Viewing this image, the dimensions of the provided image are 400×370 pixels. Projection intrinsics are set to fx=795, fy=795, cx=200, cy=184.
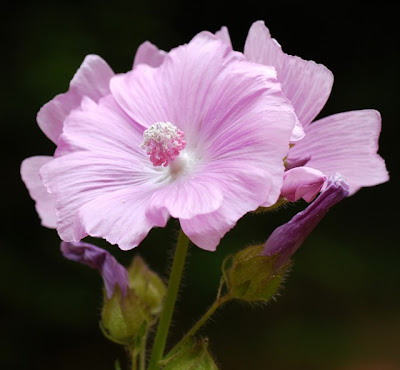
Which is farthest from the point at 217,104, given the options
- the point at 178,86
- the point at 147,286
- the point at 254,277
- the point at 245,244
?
the point at 245,244

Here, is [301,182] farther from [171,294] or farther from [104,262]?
[104,262]

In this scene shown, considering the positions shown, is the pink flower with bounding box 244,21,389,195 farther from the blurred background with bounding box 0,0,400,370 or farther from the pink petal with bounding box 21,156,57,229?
the blurred background with bounding box 0,0,400,370

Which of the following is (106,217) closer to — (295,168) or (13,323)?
(295,168)

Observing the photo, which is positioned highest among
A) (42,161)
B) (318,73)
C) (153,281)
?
(318,73)

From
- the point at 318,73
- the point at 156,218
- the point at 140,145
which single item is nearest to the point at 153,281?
the point at 140,145

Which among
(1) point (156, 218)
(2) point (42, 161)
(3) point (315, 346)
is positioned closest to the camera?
(1) point (156, 218)

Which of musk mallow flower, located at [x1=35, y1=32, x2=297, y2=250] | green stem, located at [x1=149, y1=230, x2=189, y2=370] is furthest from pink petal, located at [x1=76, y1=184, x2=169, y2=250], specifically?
green stem, located at [x1=149, y1=230, x2=189, y2=370]
